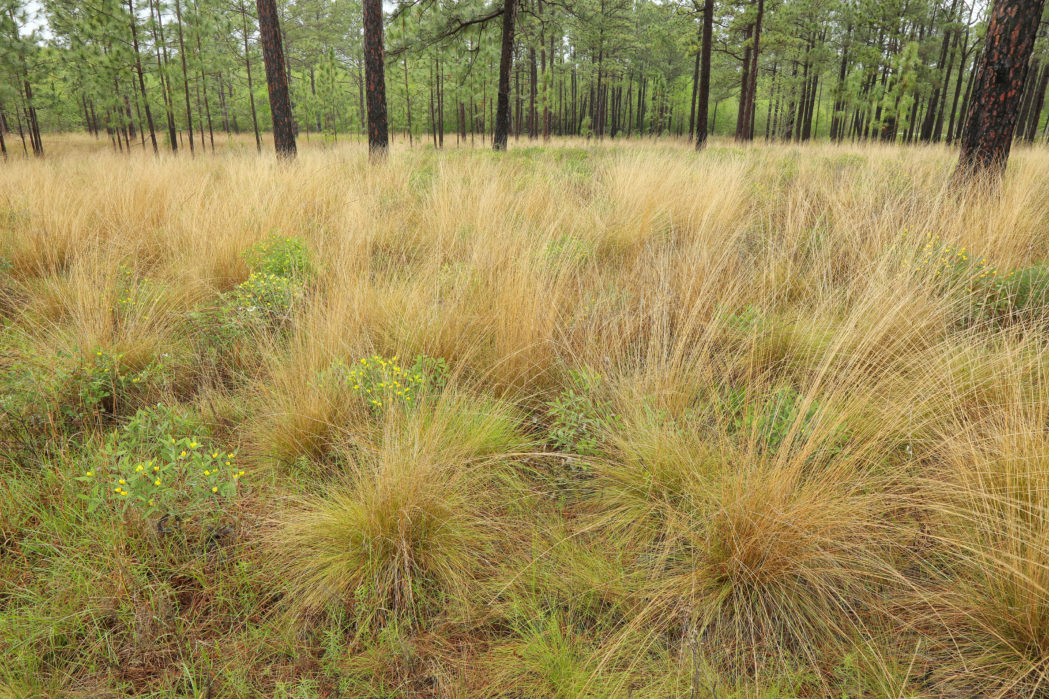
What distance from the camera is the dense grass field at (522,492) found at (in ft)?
4.15

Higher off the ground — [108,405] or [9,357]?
[9,357]

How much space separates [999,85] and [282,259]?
Answer: 258 inches

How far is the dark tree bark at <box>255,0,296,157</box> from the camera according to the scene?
8.28 meters

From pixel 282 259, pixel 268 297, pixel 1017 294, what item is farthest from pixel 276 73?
pixel 1017 294

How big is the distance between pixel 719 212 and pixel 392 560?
166 inches

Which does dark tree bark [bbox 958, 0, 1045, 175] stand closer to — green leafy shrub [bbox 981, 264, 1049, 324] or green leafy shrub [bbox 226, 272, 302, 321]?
green leafy shrub [bbox 981, 264, 1049, 324]

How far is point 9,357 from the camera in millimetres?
2486

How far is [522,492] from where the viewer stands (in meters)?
1.84

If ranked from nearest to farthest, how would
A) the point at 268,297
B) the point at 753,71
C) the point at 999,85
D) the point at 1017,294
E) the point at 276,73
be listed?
the point at 1017,294 → the point at 268,297 → the point at 999,85 → the point at 276,73 → the point at 753,71

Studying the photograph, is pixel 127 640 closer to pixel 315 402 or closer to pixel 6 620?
pixel 6 620

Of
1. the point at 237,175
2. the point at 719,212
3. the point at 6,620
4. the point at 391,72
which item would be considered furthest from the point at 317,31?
the point at 6,620

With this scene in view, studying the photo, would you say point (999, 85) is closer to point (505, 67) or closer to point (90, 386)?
point (90, 386)

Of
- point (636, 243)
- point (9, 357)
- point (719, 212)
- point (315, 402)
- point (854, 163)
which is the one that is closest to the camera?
point (315, 402)

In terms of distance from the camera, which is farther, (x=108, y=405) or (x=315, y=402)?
(x=108, y=405)
